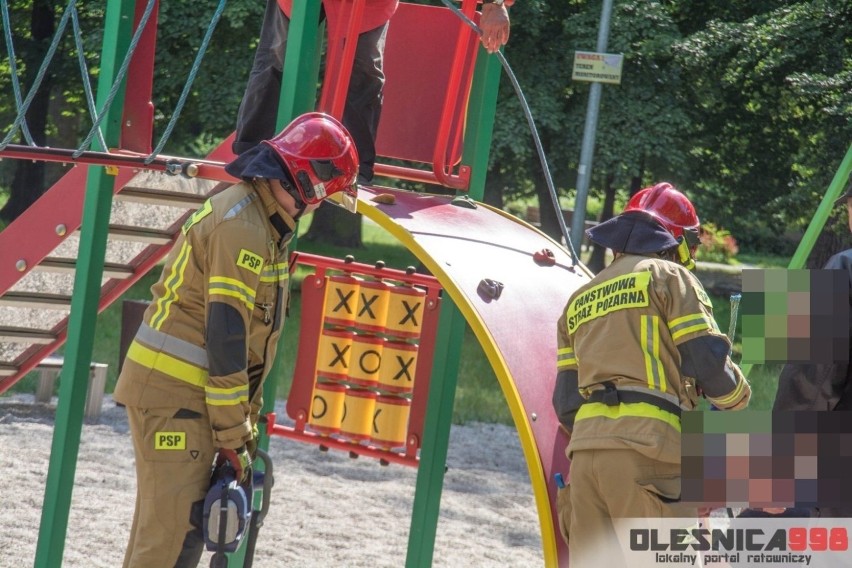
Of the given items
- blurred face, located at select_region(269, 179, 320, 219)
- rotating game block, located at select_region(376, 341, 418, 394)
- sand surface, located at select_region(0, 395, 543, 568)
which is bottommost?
sand surface, located at select_region(0, 395, 543, 568)

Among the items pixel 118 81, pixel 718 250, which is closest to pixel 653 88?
pixel 118 81

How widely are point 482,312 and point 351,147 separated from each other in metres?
0.74

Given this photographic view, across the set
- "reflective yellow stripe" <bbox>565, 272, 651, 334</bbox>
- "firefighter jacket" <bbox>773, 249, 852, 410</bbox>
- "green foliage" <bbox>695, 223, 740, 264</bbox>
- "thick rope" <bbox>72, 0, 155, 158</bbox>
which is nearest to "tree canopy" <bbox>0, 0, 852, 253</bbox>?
"firefighter jacket" <bbox>773, 249, 852, 410</bbox>

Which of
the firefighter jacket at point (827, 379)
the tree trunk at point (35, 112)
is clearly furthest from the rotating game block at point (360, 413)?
the tree trunk at point (35, 112)

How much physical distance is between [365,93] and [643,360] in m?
1.85

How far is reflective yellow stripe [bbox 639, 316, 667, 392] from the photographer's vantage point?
371cm

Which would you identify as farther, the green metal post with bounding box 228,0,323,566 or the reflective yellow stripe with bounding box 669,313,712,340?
the green metal post with bounding box 228,0,323,566

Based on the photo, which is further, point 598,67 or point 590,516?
→ point 598,67

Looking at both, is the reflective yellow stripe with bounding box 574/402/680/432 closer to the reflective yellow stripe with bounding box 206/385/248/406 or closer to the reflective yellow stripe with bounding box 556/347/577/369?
the reflective yellow stripe with bounding box 556/347/577/369

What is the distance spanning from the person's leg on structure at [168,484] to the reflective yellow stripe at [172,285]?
0.97 feet

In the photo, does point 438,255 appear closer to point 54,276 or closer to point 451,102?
point 451,102

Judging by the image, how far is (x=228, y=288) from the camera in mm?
3586

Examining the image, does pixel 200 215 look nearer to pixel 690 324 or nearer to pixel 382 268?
pixel 690 324

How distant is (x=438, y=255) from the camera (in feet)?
13.8
